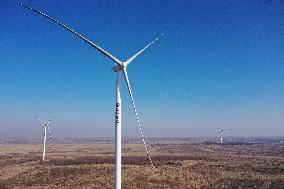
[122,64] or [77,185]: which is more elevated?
[122,64]

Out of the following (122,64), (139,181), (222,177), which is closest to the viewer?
(122,64)

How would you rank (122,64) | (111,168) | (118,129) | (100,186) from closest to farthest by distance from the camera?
(118,129)
(122,64)
(100,186)
(111,168)

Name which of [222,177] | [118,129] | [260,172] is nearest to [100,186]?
[222,177]

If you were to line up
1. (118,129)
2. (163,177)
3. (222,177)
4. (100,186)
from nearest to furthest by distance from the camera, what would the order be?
(118,129) → (100,186) → (163,177) → (222,177)

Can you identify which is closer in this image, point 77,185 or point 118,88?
point 118,88

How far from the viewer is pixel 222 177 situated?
50312 millimetres

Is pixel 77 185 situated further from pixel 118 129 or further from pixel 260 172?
pixel 260 172

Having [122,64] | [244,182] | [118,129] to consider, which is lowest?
[244,182]

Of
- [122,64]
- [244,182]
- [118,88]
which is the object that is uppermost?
[122,64]

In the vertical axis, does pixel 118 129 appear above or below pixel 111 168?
above

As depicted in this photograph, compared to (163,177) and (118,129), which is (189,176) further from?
(118,129)

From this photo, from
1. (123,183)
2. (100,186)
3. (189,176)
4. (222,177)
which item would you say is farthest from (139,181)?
(222,177)

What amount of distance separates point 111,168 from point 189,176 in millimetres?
12545

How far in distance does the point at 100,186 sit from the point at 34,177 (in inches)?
472
